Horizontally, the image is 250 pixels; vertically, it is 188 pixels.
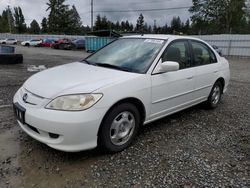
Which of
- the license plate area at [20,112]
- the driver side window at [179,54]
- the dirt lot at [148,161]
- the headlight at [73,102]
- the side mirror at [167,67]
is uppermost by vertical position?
the driver side window at [179,54]

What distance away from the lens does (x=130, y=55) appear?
375 cm

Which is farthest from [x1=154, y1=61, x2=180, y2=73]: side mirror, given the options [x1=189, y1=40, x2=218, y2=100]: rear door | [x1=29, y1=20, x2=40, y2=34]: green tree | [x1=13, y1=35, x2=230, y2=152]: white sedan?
[x1=29, y1=20, x2=40, y2=34]: green tree

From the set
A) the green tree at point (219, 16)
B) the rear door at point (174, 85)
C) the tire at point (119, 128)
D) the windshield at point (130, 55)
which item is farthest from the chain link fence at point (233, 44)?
the green tree at point (219, 16)

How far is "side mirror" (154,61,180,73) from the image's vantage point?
343cm

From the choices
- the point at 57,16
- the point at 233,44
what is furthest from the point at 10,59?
the point at 57,16

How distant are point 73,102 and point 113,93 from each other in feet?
1.60

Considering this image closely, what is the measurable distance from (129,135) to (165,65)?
1110mm

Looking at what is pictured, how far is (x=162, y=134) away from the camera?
3.80 meters

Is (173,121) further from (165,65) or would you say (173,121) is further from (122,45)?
(122,45)

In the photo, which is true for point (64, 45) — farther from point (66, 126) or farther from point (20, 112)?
point (66, 126)

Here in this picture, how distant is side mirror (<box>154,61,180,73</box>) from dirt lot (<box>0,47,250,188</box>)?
102 centimetres

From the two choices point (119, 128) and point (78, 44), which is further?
point (78, 44)

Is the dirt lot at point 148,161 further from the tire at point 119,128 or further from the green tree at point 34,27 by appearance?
the green tree at point 34,27

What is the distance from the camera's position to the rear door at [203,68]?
14.4ft
